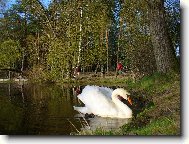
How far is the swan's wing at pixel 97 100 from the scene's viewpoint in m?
4.91

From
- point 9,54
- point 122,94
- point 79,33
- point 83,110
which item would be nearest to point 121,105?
point 122,94

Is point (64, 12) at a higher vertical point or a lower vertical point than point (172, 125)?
higher

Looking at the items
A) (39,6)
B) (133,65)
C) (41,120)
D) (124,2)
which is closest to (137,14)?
(124,2)

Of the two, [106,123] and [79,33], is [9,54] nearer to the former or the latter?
[79,33]

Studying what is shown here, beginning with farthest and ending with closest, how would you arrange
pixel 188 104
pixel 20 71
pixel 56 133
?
1. pixel 20 71
2. pixel 56 133
3. pixel 188 104

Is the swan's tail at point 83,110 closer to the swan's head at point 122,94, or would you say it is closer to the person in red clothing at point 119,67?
the swan's head at point 122,94

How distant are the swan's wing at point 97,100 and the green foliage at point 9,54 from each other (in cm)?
73

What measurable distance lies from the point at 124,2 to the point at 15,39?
932 millimetres

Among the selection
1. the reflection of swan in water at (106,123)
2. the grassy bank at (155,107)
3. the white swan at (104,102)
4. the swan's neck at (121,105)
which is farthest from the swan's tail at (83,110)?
the grassy bank at (155,107)

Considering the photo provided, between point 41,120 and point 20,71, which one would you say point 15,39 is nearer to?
point 20,71

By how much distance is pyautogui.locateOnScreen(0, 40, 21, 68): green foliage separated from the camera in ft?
14.5

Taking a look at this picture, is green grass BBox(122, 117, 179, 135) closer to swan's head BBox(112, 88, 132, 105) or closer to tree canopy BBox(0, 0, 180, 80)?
tree canopy BBox(0, 0, 180, 80)

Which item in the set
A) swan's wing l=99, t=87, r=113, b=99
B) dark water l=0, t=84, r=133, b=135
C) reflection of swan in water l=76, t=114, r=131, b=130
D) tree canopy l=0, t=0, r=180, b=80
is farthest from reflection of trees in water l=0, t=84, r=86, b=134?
tree canopy l=0, t=0, r=180, b=80

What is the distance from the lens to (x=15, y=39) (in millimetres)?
4453
